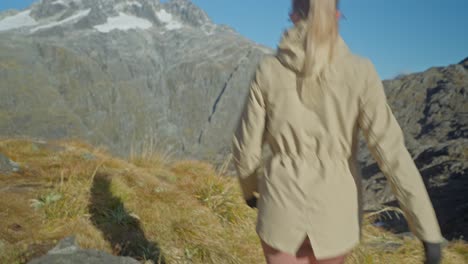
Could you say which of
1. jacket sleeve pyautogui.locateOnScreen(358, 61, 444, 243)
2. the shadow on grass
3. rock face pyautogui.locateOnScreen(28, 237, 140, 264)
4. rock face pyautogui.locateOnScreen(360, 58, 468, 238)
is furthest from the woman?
rock face pyautogui.locateOnScreen(360, 58, 468, 238)

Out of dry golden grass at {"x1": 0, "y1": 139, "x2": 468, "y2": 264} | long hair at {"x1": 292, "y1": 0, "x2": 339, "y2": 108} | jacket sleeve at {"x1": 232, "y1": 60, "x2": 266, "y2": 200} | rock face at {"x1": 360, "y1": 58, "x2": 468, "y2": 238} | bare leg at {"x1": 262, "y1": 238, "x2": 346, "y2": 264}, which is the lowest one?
rock face at {"x1": 360, "y1": 58, "x2": 468, "y2": 238}

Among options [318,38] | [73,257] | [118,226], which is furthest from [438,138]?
[318,38]

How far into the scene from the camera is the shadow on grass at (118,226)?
4383 mm

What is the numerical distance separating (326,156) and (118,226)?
12.3ft

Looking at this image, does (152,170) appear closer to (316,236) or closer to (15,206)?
(15,206)

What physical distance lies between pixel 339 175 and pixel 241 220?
167 inches

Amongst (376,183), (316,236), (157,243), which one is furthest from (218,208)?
(376,183)

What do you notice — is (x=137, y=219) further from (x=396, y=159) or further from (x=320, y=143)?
(x=396, y=159)

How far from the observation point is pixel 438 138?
7500cm

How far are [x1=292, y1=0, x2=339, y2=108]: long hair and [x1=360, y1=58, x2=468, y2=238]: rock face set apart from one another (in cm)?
724

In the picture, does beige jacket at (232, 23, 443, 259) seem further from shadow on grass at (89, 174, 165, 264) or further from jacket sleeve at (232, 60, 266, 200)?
shadow on grass at (89, 174, 165, 264)

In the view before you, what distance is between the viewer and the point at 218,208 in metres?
6.29

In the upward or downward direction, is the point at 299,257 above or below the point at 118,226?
above

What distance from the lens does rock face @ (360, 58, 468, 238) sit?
2015 centimetres
